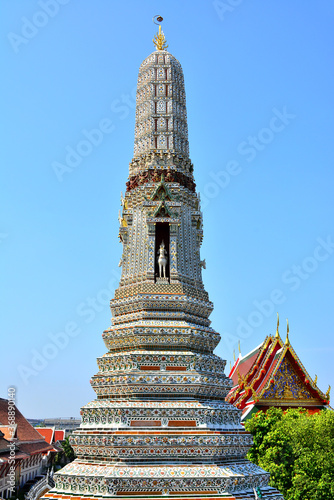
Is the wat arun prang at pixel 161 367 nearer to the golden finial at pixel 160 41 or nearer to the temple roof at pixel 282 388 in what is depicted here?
the golden finial at pixel 160 41

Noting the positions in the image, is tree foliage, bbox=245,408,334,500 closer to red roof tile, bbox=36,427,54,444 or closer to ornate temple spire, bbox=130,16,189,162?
ornate temple spire, bbox=130,16,189,162

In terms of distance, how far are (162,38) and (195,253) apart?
7.03m

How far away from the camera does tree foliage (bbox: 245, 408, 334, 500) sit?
12516mm

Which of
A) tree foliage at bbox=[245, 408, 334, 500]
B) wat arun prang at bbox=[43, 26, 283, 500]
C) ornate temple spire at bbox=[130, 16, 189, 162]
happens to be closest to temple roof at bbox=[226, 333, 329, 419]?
tree foliage at bbox=[245, 408, 334, 500]

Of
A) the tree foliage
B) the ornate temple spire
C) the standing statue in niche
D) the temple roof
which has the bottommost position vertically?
the tree foliage

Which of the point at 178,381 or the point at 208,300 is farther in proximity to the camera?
the point at 208,300

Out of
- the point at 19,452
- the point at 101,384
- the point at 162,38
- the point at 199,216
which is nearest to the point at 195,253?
the point at 199,216

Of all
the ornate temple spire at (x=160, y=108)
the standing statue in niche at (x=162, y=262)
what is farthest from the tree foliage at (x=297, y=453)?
the ornate temple spire at (x=160, y=108)

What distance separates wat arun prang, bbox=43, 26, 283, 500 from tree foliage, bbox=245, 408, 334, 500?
434 centimetres

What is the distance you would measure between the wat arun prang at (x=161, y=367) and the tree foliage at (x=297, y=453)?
4342 mm

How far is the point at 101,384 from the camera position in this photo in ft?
30.4

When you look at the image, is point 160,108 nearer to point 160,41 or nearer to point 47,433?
point 160,41

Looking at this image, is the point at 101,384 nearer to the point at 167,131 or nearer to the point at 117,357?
the point at 117,357

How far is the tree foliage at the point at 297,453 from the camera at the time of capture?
41.1ft
